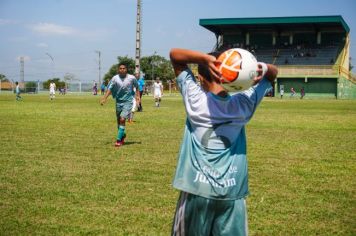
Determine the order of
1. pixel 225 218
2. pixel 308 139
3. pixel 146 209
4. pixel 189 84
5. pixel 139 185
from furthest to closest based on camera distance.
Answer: pixel 308 139 < pixel 139 185 < pixel 146 209 < pixel 189 84 < pixel 225 218

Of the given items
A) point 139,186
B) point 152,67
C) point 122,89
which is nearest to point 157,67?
point 152,67

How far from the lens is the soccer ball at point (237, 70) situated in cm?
295

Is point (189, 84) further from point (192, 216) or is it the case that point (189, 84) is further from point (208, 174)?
point (192, 216)

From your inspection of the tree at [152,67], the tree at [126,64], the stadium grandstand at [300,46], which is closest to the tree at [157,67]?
the tree at [152,67]

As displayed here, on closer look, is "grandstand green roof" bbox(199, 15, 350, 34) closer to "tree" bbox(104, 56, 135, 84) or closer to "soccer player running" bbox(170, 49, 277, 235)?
"tree" bbox(104, 56, 135, 84)

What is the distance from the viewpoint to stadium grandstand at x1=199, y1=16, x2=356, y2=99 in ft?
198

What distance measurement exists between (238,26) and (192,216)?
66.1m

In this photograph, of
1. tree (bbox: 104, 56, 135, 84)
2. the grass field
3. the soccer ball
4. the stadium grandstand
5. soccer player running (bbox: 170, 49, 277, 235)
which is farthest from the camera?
tree (bbox: 104, 56, 135, 84)

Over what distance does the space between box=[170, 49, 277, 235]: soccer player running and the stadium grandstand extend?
58.3 m

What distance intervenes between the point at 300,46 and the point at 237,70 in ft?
216

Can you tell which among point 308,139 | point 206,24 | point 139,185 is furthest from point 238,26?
point 139,185

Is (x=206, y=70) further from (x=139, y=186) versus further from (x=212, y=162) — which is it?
(x=139, y=186)

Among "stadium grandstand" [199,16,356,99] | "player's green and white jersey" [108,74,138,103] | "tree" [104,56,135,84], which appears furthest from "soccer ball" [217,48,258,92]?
"tree" [104,56,135,84]

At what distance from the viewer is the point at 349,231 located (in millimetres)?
5316
